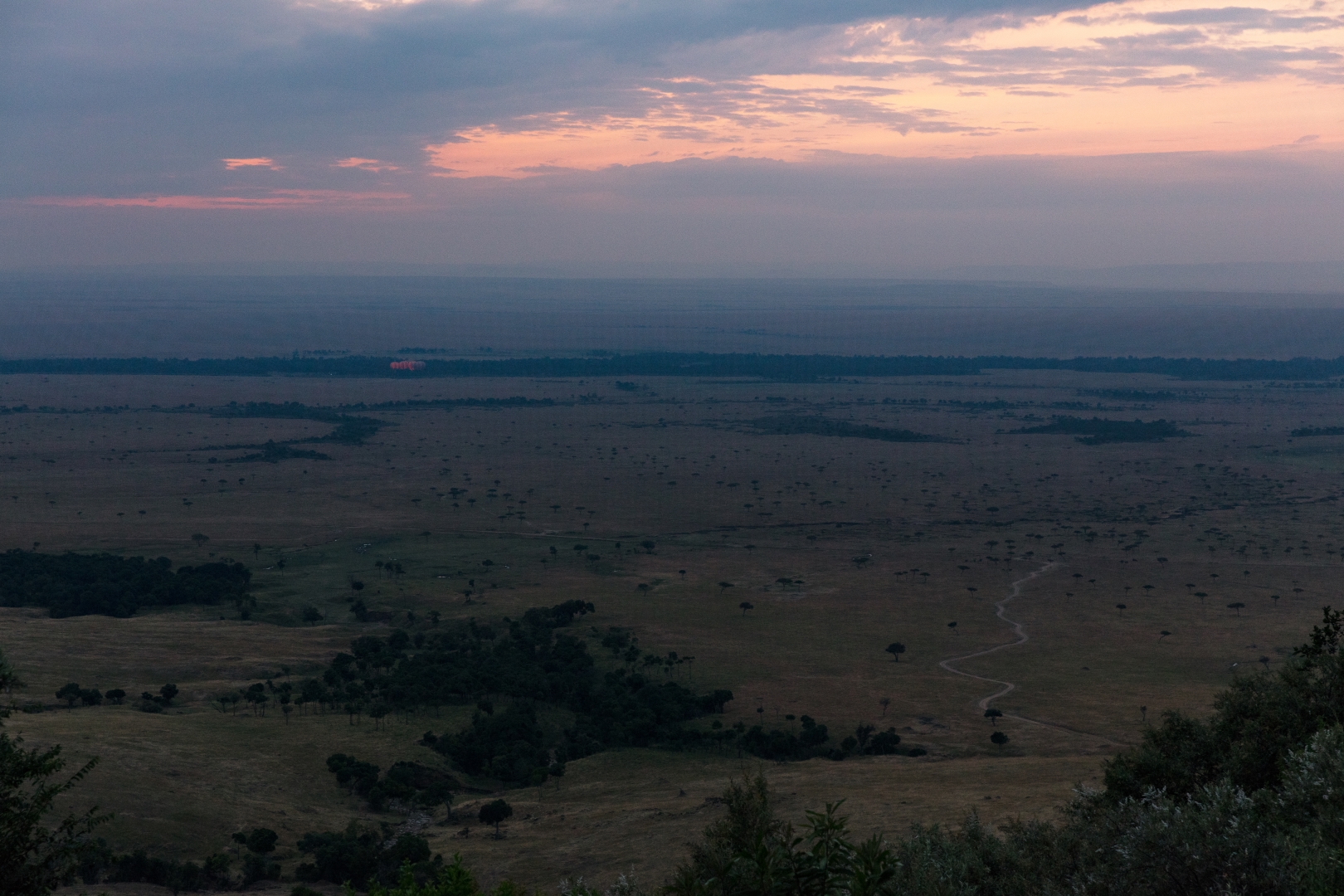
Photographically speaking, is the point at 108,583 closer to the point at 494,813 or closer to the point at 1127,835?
the point at 494,813

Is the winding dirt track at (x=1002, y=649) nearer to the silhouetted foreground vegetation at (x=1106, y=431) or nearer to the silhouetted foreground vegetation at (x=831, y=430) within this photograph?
the silhouetted foreground vegetation at (x=831, y=430)

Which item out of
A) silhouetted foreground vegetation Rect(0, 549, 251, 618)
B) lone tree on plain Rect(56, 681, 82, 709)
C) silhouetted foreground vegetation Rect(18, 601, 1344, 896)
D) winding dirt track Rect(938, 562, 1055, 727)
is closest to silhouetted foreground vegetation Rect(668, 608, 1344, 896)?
silhouetted foreground vegetation Rect(18, 601, 1344, 896)

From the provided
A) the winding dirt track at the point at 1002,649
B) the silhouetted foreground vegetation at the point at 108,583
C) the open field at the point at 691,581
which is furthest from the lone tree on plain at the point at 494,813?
the silhouetted foreground vegetation at the point at 108,583

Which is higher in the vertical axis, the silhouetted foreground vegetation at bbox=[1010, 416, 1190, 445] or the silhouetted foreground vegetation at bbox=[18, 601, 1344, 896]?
the silhouetted foreground vegetation at bbox=[18, 601, 1344, 896]

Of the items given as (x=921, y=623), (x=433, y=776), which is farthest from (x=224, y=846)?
(x=921, y=623)

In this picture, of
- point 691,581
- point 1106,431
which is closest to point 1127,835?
point 691,581

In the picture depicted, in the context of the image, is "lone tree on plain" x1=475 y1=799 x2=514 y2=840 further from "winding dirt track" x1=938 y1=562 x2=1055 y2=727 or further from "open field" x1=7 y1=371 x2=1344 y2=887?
"winding dirt track" x1=938 y1=562 x2=1055 y2=727
